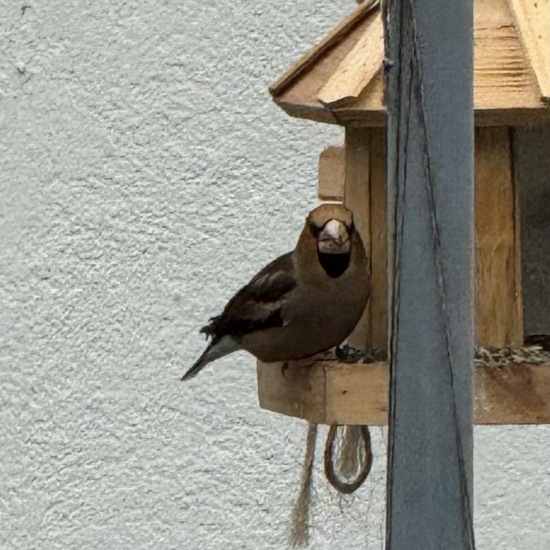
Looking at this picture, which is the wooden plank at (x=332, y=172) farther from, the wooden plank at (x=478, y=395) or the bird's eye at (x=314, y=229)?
the wooden plank at (x=478, y=395)

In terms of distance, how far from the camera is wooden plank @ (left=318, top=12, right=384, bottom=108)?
5.71 ft

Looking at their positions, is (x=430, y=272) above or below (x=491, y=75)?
below

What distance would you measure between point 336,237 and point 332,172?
1.00ft

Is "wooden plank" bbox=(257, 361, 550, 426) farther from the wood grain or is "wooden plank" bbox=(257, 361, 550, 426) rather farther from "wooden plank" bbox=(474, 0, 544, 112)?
"wooden plank" bbox=(474, 0, 544, 112)

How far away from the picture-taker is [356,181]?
6.41 feet

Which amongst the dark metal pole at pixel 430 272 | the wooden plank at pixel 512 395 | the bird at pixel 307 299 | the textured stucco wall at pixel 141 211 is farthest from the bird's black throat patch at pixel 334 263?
the textured stucco wall at pixel 141 211

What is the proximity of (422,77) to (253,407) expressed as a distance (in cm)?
163

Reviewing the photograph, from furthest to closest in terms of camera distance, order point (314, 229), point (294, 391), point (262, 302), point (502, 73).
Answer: point (262, 302)
point (314, 229)
point (294, 391)
point (502, 73)

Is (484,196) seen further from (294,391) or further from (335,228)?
A: (294,391)

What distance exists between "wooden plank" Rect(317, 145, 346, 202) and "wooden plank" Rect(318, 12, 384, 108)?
289 mm

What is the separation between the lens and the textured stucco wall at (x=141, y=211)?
281 cm

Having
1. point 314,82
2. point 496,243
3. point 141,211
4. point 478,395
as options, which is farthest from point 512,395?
point 141,211

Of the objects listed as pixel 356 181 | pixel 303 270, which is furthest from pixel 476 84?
pixel 303 270

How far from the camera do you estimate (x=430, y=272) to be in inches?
50.6
